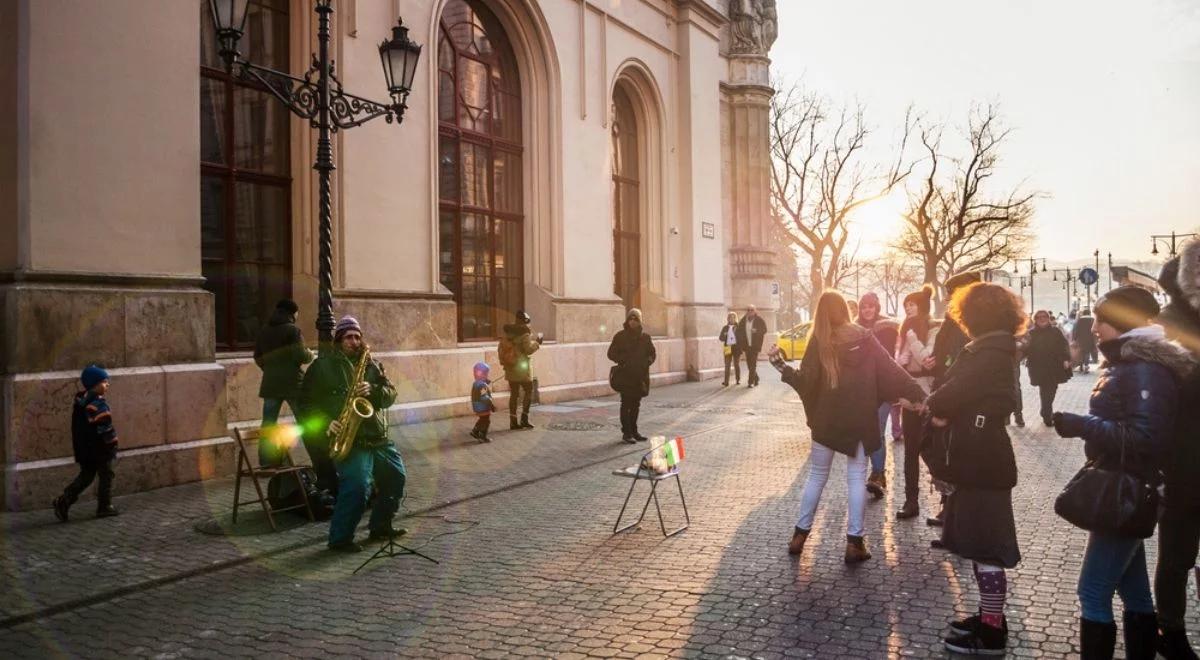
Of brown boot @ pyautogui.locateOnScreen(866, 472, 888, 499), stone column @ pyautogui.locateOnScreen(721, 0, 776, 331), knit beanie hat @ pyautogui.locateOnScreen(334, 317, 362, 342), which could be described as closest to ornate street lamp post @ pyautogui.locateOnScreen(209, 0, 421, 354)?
knit beanie hat @ pyautogui.locateOnScreen(334, 317, 362, 342)

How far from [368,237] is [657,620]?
971 cm

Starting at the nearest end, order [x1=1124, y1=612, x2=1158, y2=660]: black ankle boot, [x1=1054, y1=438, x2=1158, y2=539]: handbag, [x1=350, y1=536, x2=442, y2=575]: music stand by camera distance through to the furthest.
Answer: [x1=1054, y1=438, x2=1158, y2=539]: handbag, [x1=1124, y1=612, x2=1158, y2=660]: black ankle boot, [x1=350, y1=536, x2=442, y2=575]: music stand

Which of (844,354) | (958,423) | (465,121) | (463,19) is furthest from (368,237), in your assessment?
(958,423)

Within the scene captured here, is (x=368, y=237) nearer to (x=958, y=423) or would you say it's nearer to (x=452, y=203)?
(x=452, y=203)

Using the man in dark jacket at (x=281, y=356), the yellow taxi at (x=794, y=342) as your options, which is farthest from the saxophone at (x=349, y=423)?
the yellow taxi at (x=794, y=342)

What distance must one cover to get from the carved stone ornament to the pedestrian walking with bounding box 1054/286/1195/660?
25.3 meters

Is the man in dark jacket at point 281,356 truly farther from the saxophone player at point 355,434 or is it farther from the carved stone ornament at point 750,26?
the carved stone ornament at point 750,26

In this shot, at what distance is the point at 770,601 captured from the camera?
5215 millimetres

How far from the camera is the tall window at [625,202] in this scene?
2183cm

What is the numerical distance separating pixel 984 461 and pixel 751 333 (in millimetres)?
17016

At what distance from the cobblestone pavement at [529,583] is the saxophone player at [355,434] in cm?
34

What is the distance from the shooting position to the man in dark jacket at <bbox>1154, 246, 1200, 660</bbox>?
3877mm

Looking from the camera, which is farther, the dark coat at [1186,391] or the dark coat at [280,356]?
the dark coat at [280,356]

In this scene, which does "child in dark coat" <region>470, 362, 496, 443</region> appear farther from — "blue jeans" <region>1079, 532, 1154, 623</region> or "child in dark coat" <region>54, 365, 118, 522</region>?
"blue jeans" <region>1079, 532, 1154, 623</region>
